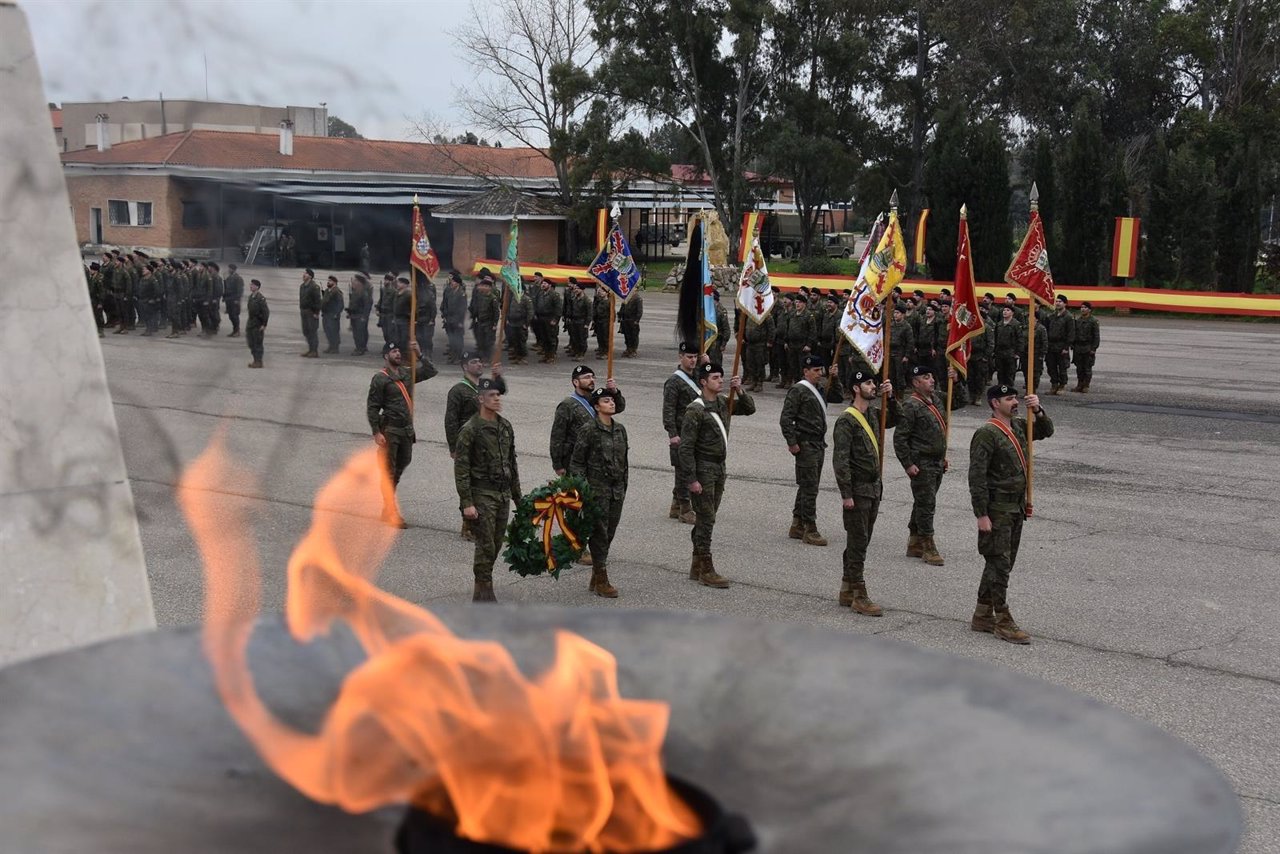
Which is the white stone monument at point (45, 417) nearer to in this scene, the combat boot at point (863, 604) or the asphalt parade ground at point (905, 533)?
the asphalt parade ground at point (905, 533)

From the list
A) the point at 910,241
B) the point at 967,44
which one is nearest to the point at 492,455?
the point at 910,241

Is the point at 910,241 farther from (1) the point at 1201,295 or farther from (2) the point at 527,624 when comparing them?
(2) the point at 527,624

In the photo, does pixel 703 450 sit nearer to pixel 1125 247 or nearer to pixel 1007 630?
pixel 1007 630

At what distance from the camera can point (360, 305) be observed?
1146 cm

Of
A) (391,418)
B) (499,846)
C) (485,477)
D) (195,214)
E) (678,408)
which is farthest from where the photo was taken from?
(678,408)

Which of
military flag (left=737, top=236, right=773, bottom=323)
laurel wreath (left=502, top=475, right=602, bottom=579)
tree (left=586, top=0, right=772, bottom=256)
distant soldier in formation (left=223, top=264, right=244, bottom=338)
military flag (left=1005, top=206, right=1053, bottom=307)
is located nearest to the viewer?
distant soldier in formation (left=223, top=264, right=244, bottom=338)

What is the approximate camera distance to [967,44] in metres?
45.8

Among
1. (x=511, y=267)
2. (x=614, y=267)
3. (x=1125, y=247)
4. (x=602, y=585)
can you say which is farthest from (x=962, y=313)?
(x=1125, y=247)

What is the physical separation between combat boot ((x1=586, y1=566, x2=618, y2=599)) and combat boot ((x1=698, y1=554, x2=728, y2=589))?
747 mm

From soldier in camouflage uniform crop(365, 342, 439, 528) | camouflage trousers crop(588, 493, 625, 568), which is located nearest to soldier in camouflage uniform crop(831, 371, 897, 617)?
camouflage trousers crop(588, 493, 625, 568)

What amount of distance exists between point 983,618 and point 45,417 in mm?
6619

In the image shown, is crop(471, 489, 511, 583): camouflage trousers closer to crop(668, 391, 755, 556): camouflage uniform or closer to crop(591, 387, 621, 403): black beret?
crop(591, 387, 621, 403): black beret

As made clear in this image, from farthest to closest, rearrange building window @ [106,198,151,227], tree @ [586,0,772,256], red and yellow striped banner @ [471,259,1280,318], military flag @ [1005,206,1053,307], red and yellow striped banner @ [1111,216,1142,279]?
tree @ [586,0,772,256] < red and yellow striped banner @ [1111,216,1142,279] < red and yellow striped banner @ [471,259,1280,318] < military flag @ [1005,206,1053,307] < building window @ [106,198,151,227]

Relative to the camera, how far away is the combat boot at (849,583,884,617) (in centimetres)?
1002
